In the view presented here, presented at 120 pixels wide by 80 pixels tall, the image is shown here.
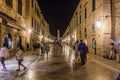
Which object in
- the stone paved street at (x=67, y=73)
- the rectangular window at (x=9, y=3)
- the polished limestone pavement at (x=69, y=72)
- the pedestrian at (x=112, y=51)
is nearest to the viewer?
the stone paved street at (x=67, y=73)

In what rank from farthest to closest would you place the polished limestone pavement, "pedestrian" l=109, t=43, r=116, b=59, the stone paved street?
"pedestrian" l=109, t=43, r=116, b=59, the polished limestone pavement, the stone paved street

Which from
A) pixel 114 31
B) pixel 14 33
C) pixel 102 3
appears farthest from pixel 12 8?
pixel 114 31

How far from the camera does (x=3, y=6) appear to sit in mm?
18703

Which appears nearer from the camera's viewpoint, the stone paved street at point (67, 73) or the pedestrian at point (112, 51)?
the stone paved street at point (67, 73)

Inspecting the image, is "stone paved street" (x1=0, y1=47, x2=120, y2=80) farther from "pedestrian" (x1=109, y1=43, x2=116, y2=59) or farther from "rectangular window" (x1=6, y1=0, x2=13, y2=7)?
"rectangular window" (x1=6, y1=0, x2=13, y2=7)

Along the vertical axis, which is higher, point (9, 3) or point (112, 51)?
point (9, 3)

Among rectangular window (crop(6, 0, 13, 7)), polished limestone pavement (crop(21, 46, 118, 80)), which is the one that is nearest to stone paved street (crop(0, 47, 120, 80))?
polished limestone pavement (crop(21, 46, 118, 80))

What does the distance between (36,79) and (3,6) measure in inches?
418

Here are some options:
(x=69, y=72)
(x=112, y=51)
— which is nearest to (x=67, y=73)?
(x=69, y=72)

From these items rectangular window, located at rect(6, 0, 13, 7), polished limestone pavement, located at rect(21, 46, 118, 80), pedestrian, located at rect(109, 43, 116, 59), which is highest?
rectangular window, located at rect(6, 0, 13, 7)

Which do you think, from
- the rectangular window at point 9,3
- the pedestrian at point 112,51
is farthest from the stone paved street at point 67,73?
the rectangular window at point 9,3

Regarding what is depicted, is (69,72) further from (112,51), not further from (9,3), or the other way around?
(9,3)

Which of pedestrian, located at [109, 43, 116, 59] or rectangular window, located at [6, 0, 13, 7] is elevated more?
rectangular window, located at [6, 0, 13, 7]

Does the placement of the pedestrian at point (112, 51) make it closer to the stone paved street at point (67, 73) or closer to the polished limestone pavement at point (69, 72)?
the stone paved street at point (67, 73)
